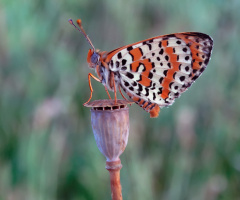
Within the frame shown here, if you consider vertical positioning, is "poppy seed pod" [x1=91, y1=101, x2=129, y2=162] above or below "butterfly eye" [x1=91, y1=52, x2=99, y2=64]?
below

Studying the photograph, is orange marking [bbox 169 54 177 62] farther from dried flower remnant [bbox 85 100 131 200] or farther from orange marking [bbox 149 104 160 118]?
dried flower remnant [bbox 85 100 131 200]

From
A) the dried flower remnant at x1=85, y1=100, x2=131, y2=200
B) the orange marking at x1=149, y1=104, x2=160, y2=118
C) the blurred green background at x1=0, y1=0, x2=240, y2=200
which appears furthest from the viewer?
the blurred green background at x1=0, y1=0, x2=240, y2=200

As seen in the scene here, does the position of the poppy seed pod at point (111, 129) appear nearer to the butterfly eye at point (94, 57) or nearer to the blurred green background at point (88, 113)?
the butterfly eye at point (94, 57)

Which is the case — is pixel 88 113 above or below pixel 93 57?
below

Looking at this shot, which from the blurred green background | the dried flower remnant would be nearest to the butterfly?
the dried flower remnant

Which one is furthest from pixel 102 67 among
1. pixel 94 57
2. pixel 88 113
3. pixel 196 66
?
pixel 88 113

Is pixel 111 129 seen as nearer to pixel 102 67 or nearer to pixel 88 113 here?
pixel 102 67

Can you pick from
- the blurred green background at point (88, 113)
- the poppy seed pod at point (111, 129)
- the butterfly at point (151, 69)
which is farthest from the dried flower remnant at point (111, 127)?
the blurred green background at point (88, 113)

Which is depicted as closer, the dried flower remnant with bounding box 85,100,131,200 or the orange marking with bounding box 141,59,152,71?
the dried flower remnant with bounding box 85,100,131,200
